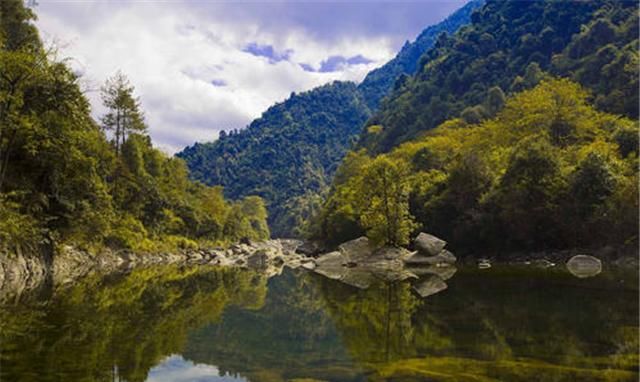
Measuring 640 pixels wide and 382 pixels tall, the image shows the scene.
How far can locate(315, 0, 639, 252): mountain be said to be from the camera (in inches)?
1348

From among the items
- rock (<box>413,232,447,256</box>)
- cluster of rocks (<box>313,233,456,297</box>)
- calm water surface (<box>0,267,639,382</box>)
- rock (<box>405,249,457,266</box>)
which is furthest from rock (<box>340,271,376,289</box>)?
rock (<box>413,232,447,256</box>)

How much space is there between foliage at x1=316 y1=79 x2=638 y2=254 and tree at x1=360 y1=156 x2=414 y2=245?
0.24 m

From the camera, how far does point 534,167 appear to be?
36812 mm

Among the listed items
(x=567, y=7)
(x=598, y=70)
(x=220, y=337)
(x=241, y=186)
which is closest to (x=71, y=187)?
(x=220, y=337)

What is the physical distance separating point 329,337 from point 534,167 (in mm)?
31407

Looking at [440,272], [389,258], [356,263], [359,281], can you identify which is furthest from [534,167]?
[359,281]

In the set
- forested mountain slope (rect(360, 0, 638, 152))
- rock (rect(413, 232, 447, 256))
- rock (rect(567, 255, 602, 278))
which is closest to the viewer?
rock (rect(567, 255, 602, 278))

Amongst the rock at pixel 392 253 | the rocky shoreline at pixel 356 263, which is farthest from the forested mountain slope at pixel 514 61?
the rock at pixel 392 253

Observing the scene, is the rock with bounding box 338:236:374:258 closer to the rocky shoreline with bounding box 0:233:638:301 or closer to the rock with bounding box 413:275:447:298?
the rocky shoreline with bounding box 0:233:638:301

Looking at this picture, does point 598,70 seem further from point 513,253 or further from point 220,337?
point 220,337

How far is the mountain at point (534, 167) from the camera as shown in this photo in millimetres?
34250

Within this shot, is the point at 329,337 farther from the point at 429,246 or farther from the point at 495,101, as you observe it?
the point at 495,101

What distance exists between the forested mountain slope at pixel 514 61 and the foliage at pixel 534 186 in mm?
13423

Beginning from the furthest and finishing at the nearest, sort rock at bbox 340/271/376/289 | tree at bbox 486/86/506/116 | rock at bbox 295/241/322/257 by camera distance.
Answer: tree at bbox 486/86/506/116, rock at bbox 295/241/322/257, rock at bbox 340/271/376/289
